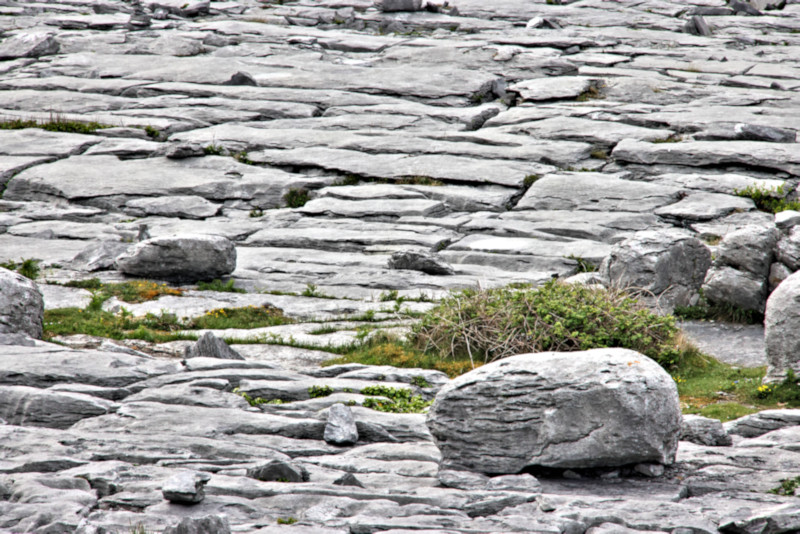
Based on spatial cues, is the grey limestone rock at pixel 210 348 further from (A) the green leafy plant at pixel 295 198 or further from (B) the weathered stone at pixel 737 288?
(A) the green leafy plant at pixel 295 198

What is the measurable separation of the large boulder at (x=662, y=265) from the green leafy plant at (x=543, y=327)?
1.68m

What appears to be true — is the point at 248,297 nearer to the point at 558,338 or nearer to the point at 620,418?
the point at 558,338

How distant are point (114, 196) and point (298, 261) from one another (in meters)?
5.75

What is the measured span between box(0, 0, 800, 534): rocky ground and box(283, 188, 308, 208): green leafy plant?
68 mm

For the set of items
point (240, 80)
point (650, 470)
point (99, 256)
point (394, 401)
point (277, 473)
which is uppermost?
point (240, 80)

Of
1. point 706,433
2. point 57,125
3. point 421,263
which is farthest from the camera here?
point 57,125

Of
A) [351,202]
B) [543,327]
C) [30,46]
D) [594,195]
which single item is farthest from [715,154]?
[30,46]

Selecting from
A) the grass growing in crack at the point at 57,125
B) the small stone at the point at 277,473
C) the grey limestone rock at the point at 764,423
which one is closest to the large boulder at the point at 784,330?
the grey limestone rock at the point at 764,423

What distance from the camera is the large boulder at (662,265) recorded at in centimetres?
1226

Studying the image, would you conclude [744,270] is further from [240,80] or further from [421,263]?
[240,80]

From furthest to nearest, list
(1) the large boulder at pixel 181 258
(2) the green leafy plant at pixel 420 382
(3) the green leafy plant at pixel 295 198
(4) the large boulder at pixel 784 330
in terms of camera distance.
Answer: (3) the green leafy plant at pixel 295 198
(1) the large boulder at pixel 181 258
(2) the green leafy plant at pixel 420 382
(4) the large boulder at pixel 784 330

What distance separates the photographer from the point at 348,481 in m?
5.64

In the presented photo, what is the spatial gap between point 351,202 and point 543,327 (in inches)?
335

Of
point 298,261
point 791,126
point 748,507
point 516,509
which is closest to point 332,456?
point 516,509
